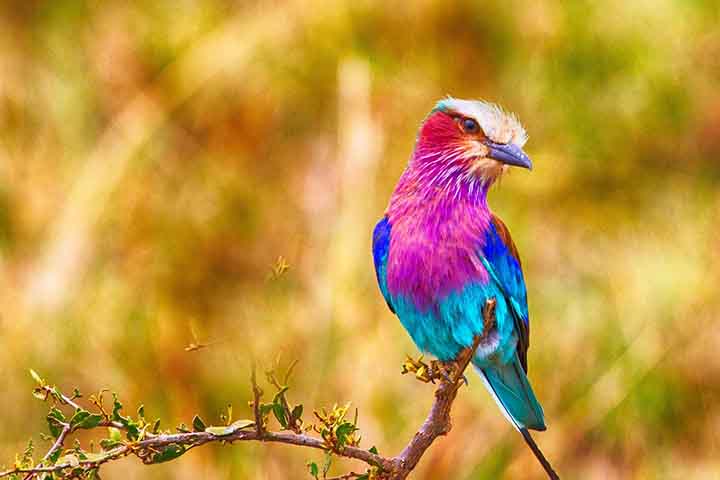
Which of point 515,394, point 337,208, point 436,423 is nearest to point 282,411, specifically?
point 436,423

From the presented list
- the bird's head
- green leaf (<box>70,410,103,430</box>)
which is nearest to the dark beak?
the bird's head

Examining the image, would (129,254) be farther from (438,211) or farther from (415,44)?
(438,211)

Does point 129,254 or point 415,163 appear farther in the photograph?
point 129,254

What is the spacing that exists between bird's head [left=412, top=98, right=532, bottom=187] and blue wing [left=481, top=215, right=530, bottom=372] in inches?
6.5

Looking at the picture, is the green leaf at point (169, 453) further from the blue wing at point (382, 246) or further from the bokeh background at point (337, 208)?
the bokeh background at point (337, 208)

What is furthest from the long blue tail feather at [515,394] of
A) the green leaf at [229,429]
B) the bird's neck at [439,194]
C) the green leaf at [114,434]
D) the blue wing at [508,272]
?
the green leaf at [114,434]

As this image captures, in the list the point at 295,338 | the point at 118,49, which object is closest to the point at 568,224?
the point at 295,338

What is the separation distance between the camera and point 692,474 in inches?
246

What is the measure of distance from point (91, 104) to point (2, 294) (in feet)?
3.83

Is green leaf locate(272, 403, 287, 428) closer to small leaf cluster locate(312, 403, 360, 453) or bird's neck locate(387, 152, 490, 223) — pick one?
small leaf cluster locate(312, 403, 360, 453)

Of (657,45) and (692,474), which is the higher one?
(657,45)

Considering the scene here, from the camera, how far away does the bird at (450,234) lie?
259cm

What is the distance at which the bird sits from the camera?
259 centimetres

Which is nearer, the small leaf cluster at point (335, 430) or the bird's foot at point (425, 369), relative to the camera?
the small leaf cluster at point (335, 430)
